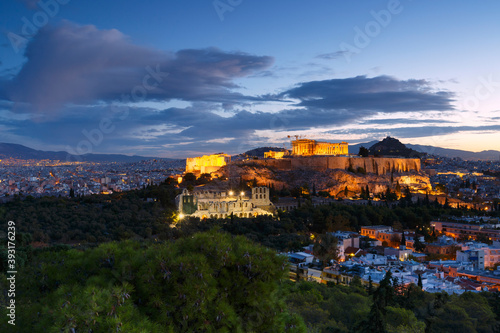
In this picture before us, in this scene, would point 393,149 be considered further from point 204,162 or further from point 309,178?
point 204,162

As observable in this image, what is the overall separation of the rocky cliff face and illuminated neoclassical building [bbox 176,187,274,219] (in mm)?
9630

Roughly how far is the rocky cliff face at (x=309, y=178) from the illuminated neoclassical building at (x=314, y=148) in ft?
19.7

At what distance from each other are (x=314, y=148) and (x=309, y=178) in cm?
964

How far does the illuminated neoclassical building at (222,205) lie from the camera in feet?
90.1

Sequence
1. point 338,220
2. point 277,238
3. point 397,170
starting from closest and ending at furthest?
1. point 277,238
2. point 338,220
3. point 397,170

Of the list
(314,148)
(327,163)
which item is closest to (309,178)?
(327,163)

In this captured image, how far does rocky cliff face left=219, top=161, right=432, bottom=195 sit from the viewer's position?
1716 inches

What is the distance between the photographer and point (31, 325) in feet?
12.6

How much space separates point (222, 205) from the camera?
28.7 meters

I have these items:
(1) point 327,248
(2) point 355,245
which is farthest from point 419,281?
(2) point 355,245

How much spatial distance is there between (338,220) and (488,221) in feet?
39.2

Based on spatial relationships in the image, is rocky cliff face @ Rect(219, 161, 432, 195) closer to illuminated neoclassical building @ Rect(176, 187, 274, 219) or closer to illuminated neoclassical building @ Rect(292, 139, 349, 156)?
illuminated neoclassical building @ Rect(292, 139, 349, 156)

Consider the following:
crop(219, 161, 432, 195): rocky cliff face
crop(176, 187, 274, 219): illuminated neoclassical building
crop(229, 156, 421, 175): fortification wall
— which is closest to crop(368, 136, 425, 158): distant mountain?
crop(229, 156, 421, 175): fortification wall

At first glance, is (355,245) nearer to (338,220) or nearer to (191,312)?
(338,220)
